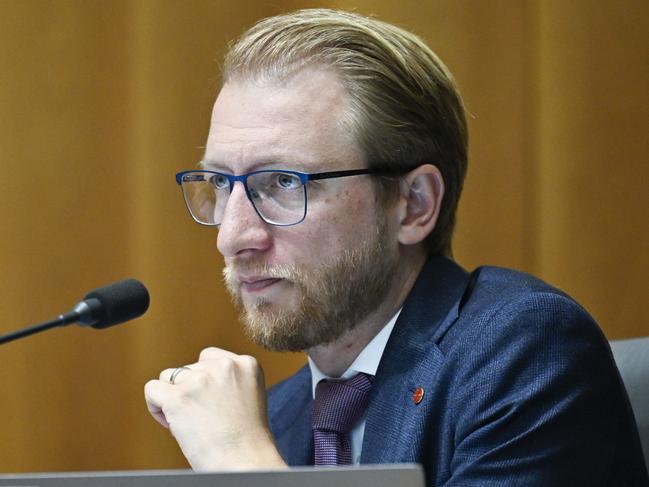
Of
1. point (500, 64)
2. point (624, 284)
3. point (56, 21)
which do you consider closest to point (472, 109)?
point (500, 64)

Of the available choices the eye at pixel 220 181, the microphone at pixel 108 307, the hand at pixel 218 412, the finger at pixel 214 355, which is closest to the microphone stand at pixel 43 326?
the microphone at pixel 108 307

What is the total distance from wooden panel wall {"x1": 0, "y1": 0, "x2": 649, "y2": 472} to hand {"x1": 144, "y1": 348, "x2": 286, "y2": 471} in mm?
824

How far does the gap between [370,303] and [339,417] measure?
192 millimetres

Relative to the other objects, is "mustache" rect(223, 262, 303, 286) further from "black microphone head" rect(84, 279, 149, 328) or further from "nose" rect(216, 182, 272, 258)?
"black microphone head" rect(84, 279, 149, 328)

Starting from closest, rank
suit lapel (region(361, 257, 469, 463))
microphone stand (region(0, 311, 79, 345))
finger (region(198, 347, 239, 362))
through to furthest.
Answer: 1. microphone stand (region(0, 311, 79, 345))
2. suit lapel (region(361, 257, 469, 463))
3. finger (region(198, 347, 239, 362))

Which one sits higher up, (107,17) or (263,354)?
(107,17)

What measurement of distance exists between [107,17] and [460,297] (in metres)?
1.18

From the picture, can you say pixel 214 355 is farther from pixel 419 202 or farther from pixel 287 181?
pixel 419 202

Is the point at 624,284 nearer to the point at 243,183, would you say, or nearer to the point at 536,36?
the point at 536,36

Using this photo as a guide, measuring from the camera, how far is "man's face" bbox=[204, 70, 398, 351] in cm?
154

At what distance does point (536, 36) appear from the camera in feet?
7.48

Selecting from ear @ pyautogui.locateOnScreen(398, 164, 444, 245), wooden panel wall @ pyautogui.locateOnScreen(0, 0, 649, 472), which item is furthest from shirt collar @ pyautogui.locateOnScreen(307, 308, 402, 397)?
wooden panel wall @ pyautogui.locateOnScreen(0, 0, 649, 472)

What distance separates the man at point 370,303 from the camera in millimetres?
1332

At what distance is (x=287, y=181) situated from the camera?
1558mm
